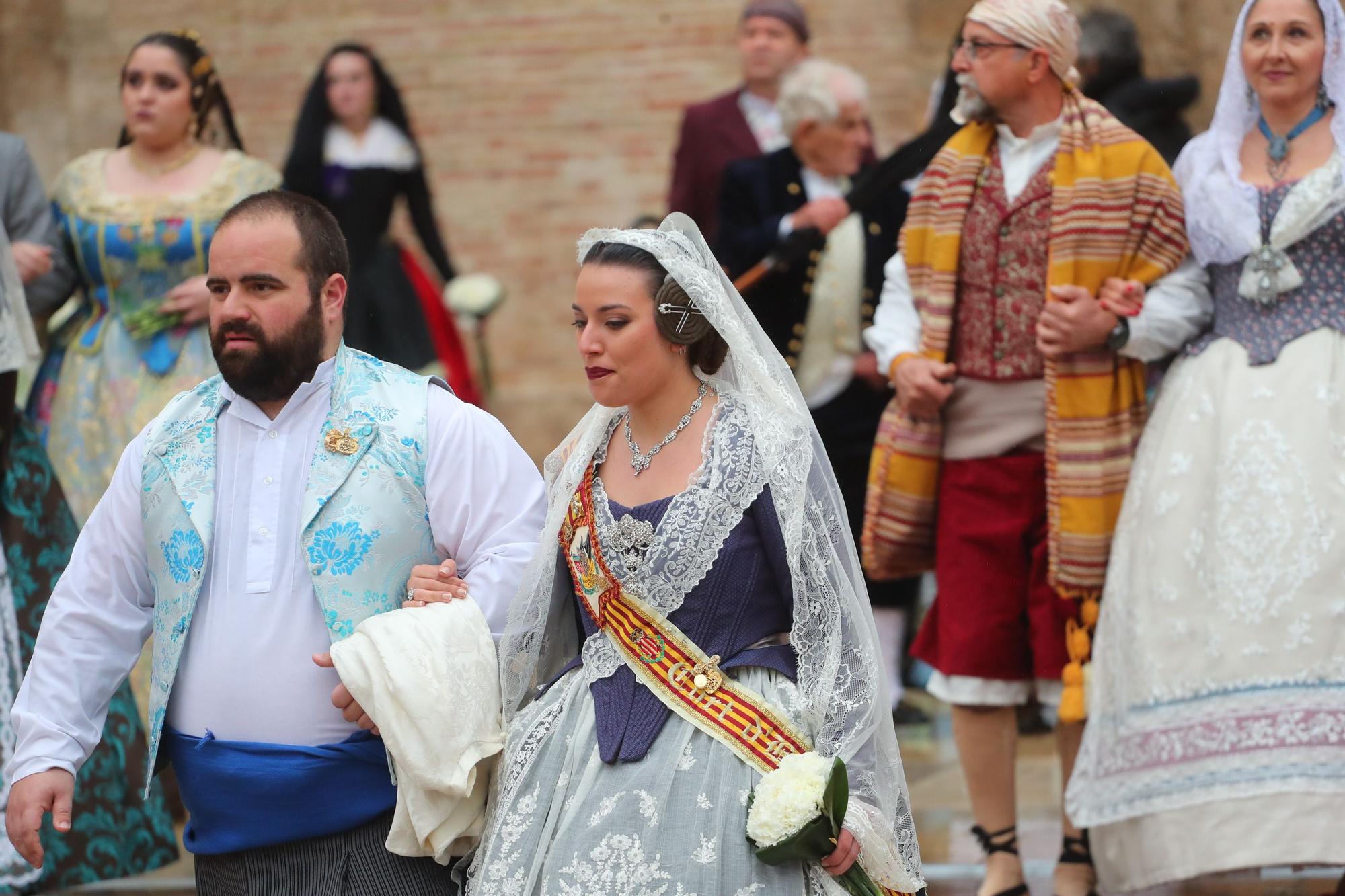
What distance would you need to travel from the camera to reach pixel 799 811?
324 cm

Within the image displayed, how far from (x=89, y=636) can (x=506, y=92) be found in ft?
22.7

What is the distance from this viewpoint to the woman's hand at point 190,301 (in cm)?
581

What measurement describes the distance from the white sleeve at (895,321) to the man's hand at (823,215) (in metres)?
1.00

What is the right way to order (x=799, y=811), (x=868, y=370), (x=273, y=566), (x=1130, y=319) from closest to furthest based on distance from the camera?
(x=799, y=811) < (x=273, y=566) < (x=1130, y=319) < (x=868, y=370)

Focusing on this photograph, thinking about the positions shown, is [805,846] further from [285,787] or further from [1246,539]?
[1246,539]

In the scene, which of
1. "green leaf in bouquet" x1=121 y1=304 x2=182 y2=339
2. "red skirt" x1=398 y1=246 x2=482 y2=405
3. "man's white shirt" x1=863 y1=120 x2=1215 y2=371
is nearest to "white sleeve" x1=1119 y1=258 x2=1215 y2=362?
"man's white shirt" x1=863 y1=120 x2=1215 y2=371

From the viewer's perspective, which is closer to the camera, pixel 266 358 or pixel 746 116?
pixel 266 358

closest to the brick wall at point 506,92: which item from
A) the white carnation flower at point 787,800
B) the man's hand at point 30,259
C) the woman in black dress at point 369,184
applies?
the woman in black dress at point 369,184

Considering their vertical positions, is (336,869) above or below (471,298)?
below

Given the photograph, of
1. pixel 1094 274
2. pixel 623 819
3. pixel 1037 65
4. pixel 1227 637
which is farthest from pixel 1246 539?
pixel 623 819

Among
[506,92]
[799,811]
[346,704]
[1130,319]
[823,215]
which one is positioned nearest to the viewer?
[799,811]

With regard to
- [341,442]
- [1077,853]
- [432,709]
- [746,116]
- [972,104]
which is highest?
[972,104]

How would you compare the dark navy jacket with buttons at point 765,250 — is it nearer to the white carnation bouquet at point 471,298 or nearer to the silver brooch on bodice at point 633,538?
the white carnation bouquet at point 471,298

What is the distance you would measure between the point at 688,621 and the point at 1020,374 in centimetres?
177
